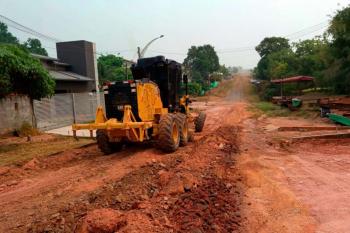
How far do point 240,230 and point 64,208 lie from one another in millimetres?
2852

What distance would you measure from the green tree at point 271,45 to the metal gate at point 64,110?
62458 mm

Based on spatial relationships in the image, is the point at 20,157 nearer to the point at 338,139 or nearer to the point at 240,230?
the point at 240,230

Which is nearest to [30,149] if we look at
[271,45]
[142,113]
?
[142,113]

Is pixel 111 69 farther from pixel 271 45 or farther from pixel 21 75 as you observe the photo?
pixel 271 45

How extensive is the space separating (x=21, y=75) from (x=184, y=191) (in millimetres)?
11303

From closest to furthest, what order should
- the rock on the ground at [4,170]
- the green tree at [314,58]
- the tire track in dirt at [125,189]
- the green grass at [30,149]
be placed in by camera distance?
the tire track in dirt at [125,189] → the rock on the ground at [4,170] → the green grass at [30,149] → the green tree at [314,58]

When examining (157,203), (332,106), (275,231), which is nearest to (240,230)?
(275,231)

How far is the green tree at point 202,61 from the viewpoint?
8536cm

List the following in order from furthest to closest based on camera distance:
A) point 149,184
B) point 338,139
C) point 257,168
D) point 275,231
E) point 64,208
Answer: point 338,139 < point 257,168 < point 149,184 < point 64,208 < point 275,231

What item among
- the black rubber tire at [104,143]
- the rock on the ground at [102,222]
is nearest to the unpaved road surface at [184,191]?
the rock on the ground at [102,222]

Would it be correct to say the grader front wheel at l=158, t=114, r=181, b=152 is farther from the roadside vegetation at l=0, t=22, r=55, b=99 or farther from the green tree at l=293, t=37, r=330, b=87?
the green tree at l=293, t=37, r=330, b=87

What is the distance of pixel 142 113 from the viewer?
403 inches

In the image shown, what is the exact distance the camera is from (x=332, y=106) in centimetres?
1911

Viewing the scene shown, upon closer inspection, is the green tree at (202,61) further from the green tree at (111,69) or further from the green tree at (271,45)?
the green tree at (111,69)
